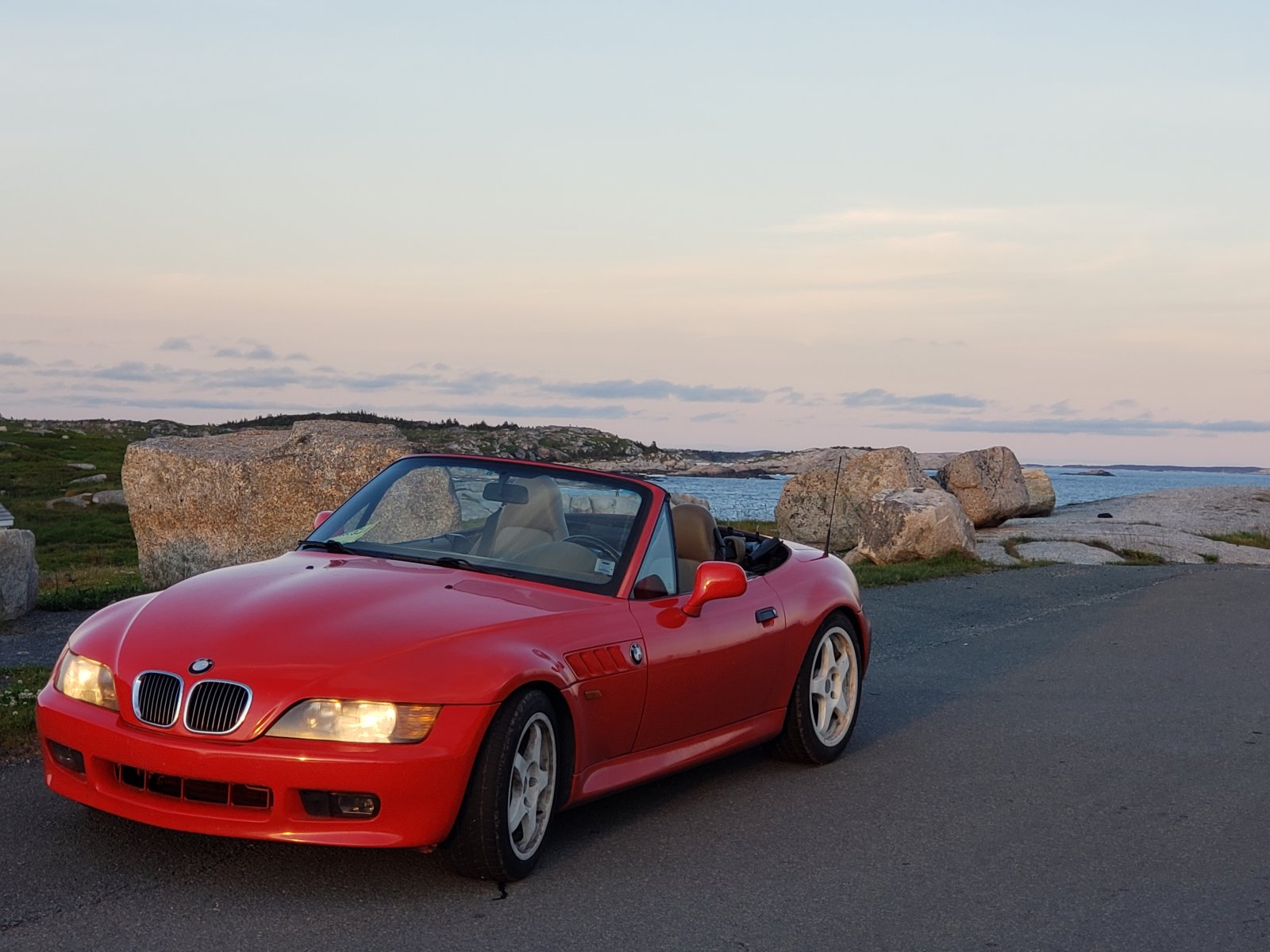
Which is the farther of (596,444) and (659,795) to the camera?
(596,444)

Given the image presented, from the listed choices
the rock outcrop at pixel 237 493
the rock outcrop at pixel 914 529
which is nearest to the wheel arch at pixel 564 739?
the rock outcrop at pixel 237 493

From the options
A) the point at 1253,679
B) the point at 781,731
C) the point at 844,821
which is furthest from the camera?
the point at 1253,679

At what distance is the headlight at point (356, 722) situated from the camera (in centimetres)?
450

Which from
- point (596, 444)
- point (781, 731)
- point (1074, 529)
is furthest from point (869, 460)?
point (596, 444)

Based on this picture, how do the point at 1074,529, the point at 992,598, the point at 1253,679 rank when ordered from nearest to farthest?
the point at 1253,679 → the point at 992,598 → the point at 1074,529

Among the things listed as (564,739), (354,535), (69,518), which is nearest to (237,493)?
(354,535)

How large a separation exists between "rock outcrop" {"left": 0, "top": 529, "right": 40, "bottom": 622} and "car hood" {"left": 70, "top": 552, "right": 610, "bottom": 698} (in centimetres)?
608

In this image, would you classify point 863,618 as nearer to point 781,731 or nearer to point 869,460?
point 781,731

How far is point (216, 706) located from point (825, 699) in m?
3.50

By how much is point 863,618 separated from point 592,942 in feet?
11.7

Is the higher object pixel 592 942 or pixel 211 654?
pixel 211 654

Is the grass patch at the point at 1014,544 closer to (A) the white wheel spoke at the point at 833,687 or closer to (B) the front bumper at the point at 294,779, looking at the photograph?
(A) the white wheel spoke at the point at 833,687

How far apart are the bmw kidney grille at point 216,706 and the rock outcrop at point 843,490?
17488 millimetres

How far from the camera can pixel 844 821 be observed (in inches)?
234
